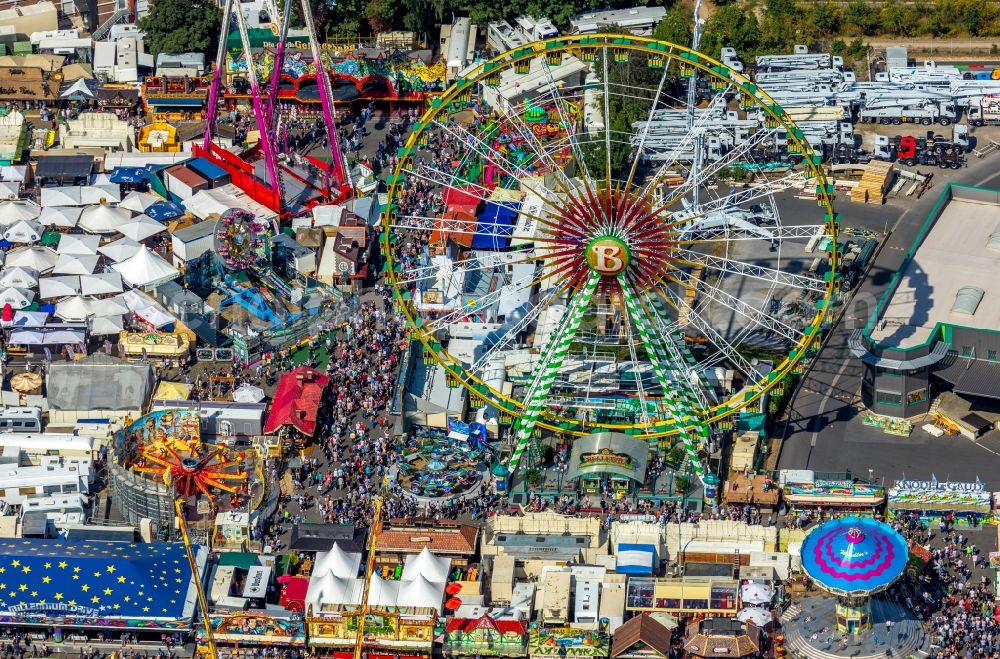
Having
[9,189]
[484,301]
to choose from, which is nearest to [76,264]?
[9,189]

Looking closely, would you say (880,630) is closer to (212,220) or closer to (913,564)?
(913,564)

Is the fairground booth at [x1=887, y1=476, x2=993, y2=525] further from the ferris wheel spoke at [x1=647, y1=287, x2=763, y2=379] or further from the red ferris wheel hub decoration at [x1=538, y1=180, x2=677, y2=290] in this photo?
the red ferris wheel hub decoration at [x1=538, y1=180, x2=677, y2=290]

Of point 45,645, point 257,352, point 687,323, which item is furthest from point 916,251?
point 45,645

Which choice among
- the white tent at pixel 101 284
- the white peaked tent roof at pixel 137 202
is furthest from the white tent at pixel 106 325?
the white peaked tent roof at pixel 137 202

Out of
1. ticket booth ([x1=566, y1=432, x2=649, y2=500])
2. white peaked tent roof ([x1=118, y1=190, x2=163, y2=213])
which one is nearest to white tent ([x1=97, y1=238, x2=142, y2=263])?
white peaked tent roof ([x1=118, y1=190, x2=163, y2=213])

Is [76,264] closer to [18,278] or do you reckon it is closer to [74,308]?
[18,278]

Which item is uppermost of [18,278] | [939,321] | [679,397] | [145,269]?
[939,321]

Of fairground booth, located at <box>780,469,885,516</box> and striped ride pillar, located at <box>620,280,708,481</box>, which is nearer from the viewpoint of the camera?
striped ride pillar, located at <box>620,280,708,481</box>

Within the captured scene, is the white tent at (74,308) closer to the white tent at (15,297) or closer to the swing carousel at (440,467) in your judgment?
the white tent at (15,297)
